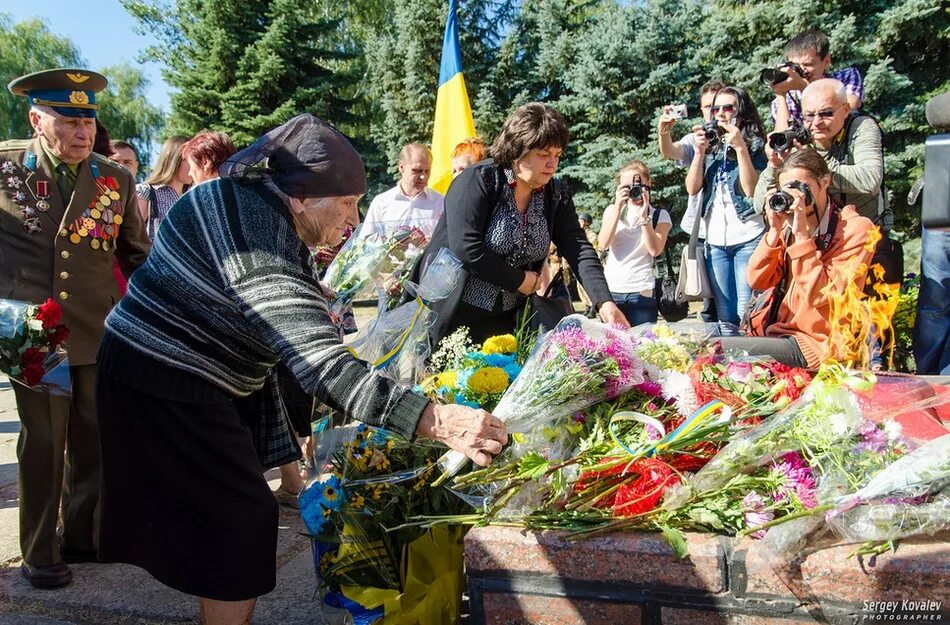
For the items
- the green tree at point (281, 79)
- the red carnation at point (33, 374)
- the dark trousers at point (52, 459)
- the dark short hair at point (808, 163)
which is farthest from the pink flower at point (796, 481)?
the green tree at point (281, 79)

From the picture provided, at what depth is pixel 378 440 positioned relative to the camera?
2.34 metres

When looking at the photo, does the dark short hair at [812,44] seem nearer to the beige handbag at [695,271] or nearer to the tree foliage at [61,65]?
the beige handbag at [695,271]

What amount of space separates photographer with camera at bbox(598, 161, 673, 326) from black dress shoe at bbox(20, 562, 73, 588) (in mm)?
3524

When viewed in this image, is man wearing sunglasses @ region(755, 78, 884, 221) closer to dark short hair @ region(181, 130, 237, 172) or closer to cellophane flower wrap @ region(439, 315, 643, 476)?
cellophane flower wrap @ region(439, 315, 643, 476)

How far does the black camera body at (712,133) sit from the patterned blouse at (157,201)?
3226 millimetres

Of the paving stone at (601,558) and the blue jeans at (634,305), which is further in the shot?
the blue jeans at (634,305)

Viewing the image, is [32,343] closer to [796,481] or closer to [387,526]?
[387,526]

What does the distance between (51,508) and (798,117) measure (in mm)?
4171

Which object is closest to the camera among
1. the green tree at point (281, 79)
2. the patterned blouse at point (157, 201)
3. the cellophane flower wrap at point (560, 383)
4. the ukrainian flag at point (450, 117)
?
the cellophane flower wrap at point (560, 383)

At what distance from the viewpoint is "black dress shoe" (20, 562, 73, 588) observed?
2740mm

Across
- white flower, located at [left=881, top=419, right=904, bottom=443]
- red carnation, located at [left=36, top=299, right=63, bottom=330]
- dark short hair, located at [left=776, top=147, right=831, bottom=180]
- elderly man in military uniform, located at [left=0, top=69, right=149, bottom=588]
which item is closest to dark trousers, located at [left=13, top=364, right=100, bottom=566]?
elderly man in military uniform, located at [left=0, top=69, right=149, bottom=588]

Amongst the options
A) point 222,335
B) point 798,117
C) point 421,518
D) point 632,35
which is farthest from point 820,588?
point 632,35

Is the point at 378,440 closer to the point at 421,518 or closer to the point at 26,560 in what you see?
the point at 421,518

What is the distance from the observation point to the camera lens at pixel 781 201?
3.27 meters
